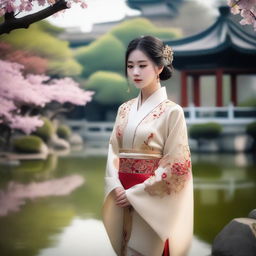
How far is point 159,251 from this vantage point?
163 cm

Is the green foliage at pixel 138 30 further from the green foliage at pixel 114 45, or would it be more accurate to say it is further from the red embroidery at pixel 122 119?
the red embroidery at pixel 122 119

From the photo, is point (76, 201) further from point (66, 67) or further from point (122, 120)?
point (122, 120)

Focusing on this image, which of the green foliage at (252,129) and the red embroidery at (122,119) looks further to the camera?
the green foliage at (252,129)

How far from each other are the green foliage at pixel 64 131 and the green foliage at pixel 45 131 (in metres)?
0.10

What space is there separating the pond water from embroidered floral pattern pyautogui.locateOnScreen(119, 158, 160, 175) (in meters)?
1.53

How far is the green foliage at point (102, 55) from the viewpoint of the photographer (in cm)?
553

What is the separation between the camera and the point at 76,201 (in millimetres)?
4379

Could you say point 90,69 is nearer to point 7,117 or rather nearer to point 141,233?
point 7,117

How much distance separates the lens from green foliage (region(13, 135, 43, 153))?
555cm

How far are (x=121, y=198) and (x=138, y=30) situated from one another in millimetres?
4020

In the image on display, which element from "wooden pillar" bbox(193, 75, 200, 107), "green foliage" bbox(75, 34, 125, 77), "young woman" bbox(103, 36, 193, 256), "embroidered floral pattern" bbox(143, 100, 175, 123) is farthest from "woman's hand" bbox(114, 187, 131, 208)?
"wooden pillar" bbox(193, 75, 200, 107)

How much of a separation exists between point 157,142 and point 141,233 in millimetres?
372

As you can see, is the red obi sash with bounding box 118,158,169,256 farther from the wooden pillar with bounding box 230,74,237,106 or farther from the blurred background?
the wooden pillar with bounding box 230,74,237,106

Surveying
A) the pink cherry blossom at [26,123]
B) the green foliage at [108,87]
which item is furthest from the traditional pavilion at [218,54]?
the pink cherry blossom at [26,123]
